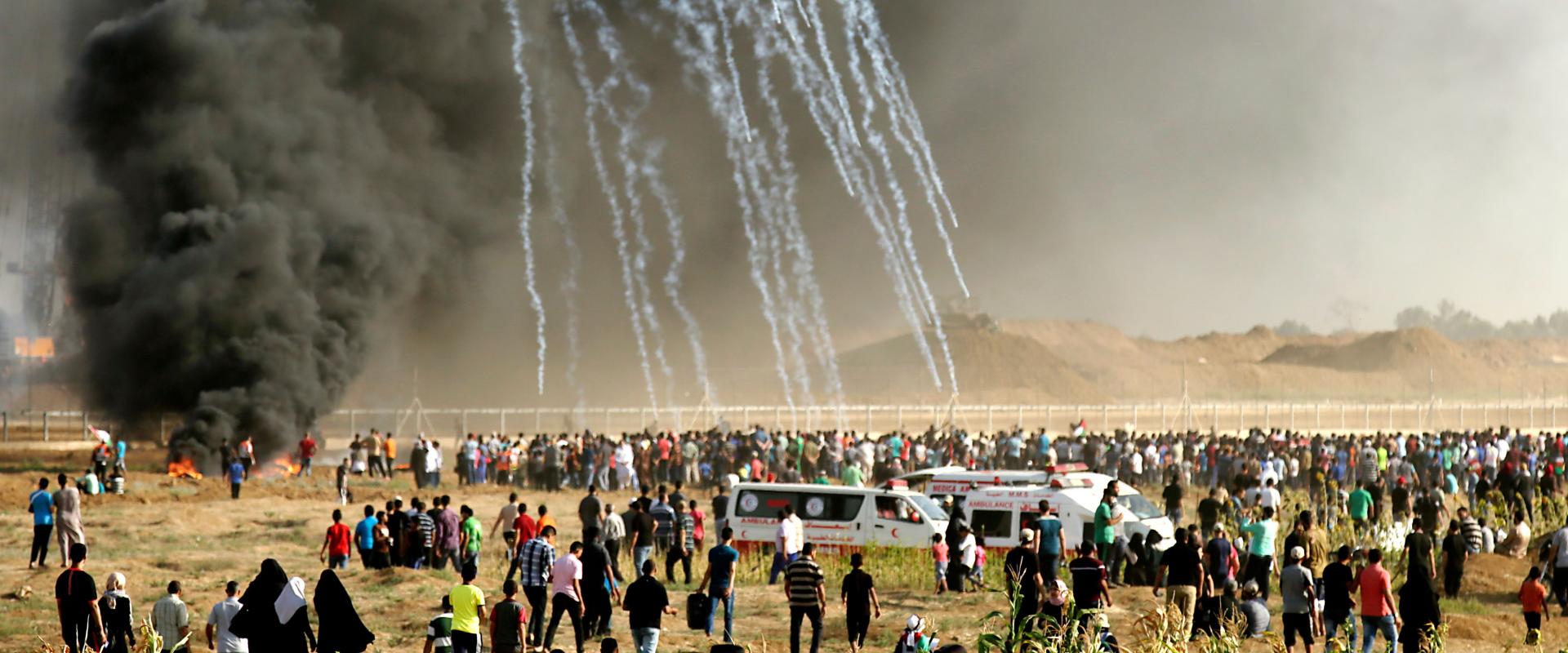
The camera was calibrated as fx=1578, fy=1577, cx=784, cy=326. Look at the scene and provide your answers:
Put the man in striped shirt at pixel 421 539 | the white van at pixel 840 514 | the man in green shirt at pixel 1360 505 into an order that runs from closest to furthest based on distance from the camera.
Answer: the man in striped shirt at pixel 421 539
the white van at pixel 840 514
the man in green shirt at pixel 1360 505

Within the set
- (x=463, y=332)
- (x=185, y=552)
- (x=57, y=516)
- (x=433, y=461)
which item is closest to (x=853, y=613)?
(x=57, y=516)

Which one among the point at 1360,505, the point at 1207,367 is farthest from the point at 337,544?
the point at 1207,367

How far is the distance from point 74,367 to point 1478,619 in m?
50.4

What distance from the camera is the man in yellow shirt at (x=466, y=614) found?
13.2 m

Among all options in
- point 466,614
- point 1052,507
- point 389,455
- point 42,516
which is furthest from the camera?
point 389,455

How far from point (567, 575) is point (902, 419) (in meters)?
52.7

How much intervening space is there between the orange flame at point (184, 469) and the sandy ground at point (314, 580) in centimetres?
466

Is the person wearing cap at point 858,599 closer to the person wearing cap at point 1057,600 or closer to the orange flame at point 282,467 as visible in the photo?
the person wearing cap at point 1057,600

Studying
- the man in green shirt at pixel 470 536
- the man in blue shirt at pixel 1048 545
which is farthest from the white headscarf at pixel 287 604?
the man in green shirt at pixel 470 536

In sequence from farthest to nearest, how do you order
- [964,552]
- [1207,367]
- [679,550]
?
[1207,367] < [679,550] < [964,552]

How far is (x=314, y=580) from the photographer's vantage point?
21.4 metres

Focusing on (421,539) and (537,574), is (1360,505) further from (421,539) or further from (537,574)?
(537,574)

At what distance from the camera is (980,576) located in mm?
20312

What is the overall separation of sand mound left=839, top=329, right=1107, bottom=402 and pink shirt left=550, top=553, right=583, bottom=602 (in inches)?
3191
